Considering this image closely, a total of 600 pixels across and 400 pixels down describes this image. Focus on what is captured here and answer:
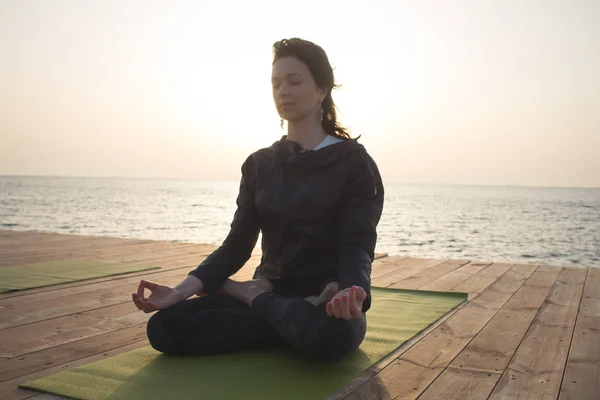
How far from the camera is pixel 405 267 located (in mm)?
4527

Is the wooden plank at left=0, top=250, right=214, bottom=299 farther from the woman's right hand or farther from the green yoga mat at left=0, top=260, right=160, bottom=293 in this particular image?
the woman's right hand

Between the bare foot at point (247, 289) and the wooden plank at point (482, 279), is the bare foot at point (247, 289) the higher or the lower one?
the higher one

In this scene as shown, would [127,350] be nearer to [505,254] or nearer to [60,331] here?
[60,331]

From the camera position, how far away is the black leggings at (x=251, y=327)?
1.82 metres

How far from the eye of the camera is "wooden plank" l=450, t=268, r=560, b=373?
197cm

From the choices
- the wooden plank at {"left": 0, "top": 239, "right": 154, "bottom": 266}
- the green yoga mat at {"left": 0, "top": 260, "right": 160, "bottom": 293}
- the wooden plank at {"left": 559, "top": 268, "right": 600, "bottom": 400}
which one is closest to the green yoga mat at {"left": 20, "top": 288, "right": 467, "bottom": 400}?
the wooden plank at {"left": 559, "top": 268, "right": 600, "bottom": 400}

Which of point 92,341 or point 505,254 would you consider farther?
point 505,254

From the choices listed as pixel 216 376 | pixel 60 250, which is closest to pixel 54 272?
pixel 60 250

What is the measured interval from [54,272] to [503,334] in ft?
9.16

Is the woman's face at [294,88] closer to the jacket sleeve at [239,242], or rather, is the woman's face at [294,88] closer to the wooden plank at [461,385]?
the jacket sleeve at [239,242]

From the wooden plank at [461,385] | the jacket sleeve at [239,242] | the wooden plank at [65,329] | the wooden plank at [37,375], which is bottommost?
the wooden plank at [65,329]

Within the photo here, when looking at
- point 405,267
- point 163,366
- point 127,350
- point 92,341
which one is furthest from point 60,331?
point 405,267

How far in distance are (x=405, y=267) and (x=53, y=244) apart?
329 cm

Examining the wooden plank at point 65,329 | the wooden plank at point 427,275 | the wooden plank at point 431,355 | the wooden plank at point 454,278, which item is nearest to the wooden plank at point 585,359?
the wooden plank at point 431,355
